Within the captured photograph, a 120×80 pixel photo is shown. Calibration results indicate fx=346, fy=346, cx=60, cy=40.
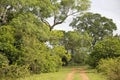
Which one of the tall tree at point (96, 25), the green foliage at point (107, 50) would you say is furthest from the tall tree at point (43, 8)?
the tall tree at point (96, 25)

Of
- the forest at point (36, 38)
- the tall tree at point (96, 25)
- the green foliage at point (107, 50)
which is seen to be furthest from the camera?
the tall tree at point (96, 25)

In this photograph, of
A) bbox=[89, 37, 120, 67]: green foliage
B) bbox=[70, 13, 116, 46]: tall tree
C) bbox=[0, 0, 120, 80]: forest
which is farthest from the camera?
bbox=[70, 13, 116, 46]: tall tree

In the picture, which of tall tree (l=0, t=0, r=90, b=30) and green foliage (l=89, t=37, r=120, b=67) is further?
green foliage (l=89, t=37, r=120, b=67)

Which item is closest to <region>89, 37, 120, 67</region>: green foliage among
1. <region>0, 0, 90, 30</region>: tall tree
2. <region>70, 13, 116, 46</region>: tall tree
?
<region>0, 0, 90, 30</region>: tall tree

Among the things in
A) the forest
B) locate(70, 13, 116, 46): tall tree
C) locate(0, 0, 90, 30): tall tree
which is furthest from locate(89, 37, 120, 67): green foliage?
locate(70, 13, 116, 46): tall tree

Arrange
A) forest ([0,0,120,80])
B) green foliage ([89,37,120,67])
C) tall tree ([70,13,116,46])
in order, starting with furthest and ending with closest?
tall tree ([70,13,116,46]), green foliage ([89,37,120,67]), forest ([0,0,120,80])

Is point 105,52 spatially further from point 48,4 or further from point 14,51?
point 14,51

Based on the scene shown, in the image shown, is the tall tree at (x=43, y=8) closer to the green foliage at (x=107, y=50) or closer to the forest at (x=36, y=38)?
the forest at (x=36, y=38)

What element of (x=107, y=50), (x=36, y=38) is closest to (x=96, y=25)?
(x=107, y=50)

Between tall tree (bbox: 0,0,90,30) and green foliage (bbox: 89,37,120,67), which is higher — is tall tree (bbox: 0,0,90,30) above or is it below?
above

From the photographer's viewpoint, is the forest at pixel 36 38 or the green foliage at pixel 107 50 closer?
the forest at pixel 36 38

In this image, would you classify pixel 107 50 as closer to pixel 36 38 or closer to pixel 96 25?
pixel 36 38

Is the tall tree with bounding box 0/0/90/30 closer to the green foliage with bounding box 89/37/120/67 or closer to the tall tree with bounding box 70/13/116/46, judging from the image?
the green foliage with bounding box 89/37/120/67

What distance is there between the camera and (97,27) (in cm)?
8000
